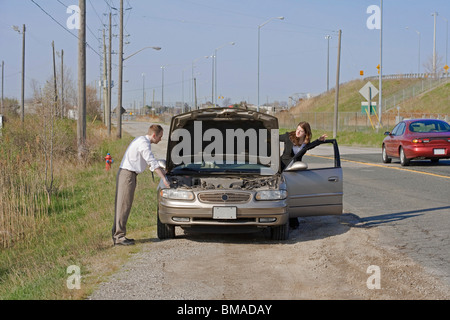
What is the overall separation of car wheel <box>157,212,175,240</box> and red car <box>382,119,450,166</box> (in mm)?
13781

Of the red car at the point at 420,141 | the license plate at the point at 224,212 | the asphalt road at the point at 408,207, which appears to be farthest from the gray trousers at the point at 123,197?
the red car at the point at 420,141

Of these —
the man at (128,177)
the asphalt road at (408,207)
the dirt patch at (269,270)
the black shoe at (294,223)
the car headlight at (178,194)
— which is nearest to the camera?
the dirt patch at (269,270)

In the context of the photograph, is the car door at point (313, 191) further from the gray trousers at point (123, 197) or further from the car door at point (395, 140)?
the car door at point (395, 140)

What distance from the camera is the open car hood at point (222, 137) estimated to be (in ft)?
30.9

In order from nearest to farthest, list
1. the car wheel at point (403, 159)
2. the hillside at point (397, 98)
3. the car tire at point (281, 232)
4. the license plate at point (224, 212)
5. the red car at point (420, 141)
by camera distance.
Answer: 1. the license plate at point (224, 212)
2. the car tire at point (281, 232)
3. the red car at point (420, 141)
4. the car wheel at point (403, 159)
5. the hillside at point (397, 98)

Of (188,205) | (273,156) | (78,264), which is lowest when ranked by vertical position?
(78,264)

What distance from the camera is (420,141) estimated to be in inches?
824

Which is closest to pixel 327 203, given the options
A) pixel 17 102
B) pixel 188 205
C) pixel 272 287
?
pixel 188 205

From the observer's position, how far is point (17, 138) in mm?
28672

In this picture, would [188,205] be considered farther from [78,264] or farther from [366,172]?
[366,172]

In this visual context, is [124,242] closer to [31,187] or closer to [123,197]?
[123,197]

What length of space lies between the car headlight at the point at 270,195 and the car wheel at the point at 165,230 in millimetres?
1399
